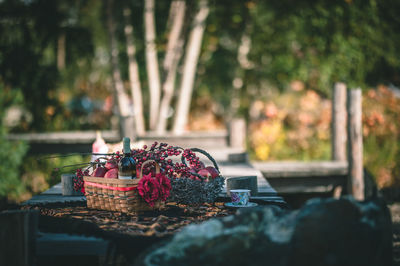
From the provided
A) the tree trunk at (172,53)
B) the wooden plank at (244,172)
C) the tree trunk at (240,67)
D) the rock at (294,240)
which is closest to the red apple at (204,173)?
the rock at (294,240)

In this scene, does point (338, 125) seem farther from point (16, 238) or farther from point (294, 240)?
point (16, 238)

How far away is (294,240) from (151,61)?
22.1 feet

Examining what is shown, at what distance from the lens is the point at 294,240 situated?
2002mm

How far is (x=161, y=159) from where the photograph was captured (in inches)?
109

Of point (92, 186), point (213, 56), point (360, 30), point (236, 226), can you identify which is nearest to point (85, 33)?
point (213, 56)

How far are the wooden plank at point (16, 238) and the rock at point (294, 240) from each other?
588mm

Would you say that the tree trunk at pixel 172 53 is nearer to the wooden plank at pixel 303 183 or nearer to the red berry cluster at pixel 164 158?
the wooden plank at pixel 303 183

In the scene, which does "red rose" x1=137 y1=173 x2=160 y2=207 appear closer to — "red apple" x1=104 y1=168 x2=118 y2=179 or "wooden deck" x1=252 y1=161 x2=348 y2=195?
"red apple" x1=104 y1=168 x2=118 y2=179

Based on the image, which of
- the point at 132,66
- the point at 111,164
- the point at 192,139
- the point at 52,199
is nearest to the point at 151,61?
the point at 132,66

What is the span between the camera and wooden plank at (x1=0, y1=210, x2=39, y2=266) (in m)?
2.25

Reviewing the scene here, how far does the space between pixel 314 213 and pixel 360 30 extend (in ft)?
18.3

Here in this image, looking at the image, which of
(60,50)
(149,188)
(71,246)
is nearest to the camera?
(71,246)

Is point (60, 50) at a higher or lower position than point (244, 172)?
higher

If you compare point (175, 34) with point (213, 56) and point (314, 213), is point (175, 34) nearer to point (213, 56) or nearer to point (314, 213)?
point (213, 56)
